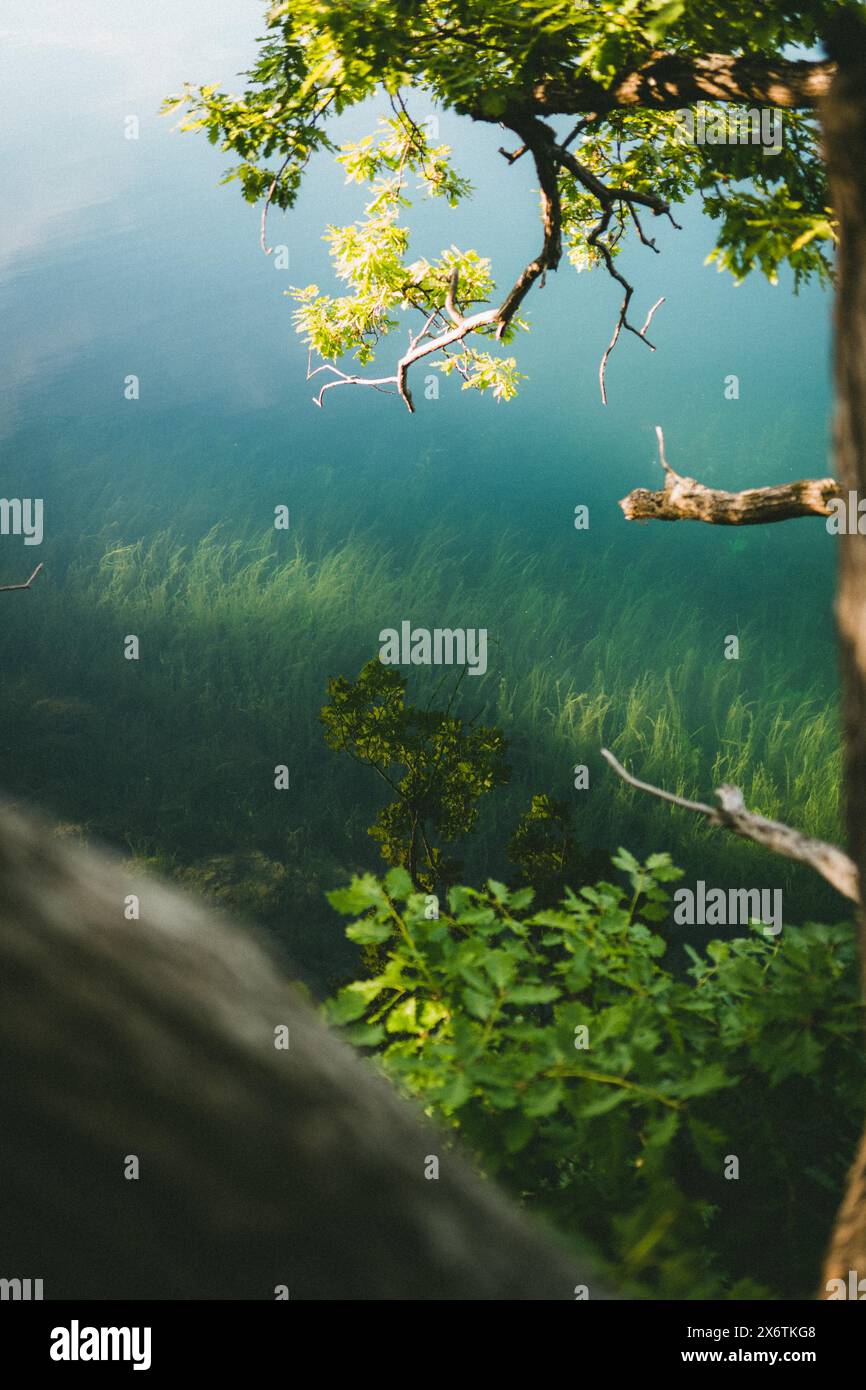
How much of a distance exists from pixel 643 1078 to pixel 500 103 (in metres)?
2.37

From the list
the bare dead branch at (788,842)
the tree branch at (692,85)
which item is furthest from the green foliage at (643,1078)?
the tree branch at (692,85)

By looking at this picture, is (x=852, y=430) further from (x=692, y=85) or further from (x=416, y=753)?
(x=416, y=753)

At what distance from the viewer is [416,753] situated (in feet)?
11.9

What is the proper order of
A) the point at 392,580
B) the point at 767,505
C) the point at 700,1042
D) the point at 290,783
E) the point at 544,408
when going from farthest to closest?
the point at 544,408, the point at 392,580, the point at 290,783, the point at 767,505, the point at 700,1042

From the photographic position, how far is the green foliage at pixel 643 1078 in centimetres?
153

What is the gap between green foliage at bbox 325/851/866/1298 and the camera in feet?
5.03

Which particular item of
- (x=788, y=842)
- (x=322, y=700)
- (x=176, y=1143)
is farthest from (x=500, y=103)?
(x=322, y=700)

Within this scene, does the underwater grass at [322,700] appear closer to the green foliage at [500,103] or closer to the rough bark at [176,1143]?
the green foliage at [500,103]

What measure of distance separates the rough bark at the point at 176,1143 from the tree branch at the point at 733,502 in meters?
1.62

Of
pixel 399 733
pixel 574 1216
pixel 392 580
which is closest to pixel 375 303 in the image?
pixel 399 733

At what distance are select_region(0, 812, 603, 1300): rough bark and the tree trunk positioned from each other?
3.18ft

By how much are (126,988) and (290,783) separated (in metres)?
5.13
